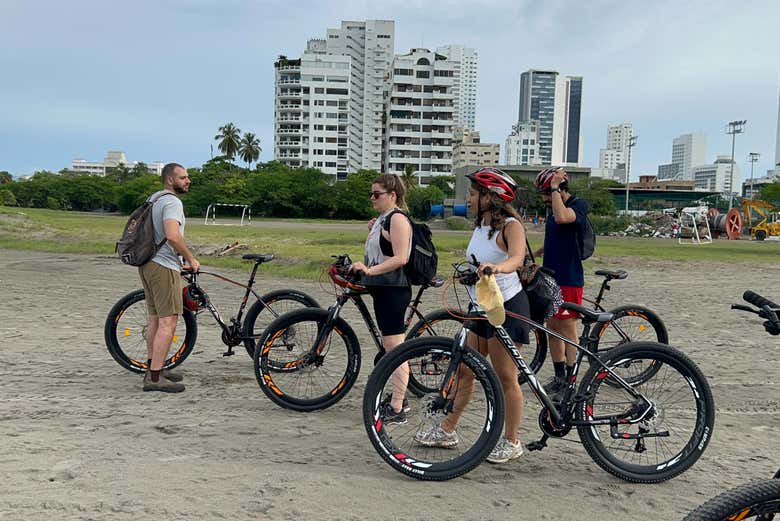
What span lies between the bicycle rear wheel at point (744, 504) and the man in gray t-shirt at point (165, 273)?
448 cm

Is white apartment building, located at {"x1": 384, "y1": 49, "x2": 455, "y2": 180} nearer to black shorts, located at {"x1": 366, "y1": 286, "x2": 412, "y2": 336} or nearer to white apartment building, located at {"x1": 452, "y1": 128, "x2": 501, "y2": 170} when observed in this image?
white apartment building, located at {"x1": 452, "y1": 128, "x2": 501, "y2": 170}

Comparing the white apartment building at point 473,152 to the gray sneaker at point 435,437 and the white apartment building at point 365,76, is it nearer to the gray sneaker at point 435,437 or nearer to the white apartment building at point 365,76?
the white apartment building at point 365,76

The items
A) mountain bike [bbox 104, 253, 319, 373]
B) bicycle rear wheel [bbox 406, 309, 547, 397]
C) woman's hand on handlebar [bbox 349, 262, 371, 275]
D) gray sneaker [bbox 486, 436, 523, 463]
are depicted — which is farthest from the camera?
mountain bike [bbox 104, 253, 319, 373]

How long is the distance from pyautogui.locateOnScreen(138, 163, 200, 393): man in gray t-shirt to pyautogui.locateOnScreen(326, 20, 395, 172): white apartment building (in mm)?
118559

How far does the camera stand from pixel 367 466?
13.9 feet

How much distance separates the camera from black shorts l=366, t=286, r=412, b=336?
494 cm

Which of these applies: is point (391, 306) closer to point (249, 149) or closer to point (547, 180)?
point (547, 180)

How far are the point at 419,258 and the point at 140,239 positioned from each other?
2.46 meters

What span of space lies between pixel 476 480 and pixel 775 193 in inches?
2359

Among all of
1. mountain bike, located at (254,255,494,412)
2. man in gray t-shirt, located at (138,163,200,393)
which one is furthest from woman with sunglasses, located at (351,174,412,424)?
man in gray t-shirt, located at (138,163,200,393)

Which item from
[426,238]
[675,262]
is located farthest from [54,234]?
[426,238]

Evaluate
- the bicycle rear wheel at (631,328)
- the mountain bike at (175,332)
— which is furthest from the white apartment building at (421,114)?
the bicycle rear wheel at (631,328)

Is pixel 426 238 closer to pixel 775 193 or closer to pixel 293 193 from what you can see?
pixel 775 193

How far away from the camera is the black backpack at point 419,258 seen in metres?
4.93
